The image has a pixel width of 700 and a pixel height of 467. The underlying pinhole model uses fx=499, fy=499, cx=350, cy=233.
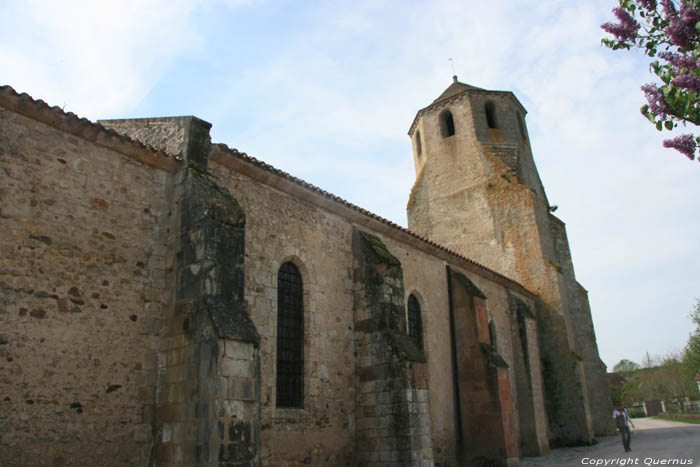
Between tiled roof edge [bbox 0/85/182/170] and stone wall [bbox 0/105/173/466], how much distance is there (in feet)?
0.08

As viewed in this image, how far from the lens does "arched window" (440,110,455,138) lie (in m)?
25.5

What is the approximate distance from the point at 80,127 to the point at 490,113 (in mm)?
21451

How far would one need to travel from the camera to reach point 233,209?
8.16m

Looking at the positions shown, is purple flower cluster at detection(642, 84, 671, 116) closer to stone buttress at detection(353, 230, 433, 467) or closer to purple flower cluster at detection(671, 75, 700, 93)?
purple flower cluster at detection(671, 75, 700, 93)

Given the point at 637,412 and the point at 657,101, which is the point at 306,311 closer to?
the point at 657,101

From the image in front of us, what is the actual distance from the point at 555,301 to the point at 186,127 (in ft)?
55.1

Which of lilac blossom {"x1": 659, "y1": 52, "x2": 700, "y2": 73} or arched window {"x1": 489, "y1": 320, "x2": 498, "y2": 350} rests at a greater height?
lilac blossom {"x1": 659, "y1": 52, "x2": 700, "y2": 73}

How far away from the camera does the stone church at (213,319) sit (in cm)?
662

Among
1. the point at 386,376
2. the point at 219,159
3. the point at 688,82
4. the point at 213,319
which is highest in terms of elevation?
the point at 219,159

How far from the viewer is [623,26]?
4348 mm

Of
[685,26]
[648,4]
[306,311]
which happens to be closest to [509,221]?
[306,311]

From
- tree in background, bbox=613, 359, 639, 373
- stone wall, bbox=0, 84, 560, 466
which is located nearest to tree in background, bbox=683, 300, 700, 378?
stone wall, bbox=0, 84, 560, 466

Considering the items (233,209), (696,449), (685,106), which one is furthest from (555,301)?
(685,106)

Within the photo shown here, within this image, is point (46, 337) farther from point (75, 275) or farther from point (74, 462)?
point (74, 462)
